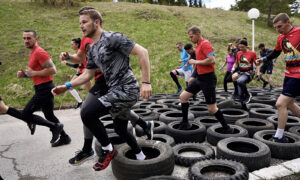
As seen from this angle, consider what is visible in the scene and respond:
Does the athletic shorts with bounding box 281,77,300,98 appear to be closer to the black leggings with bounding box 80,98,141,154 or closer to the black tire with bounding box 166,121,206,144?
the black tire with bounding box 166,121,206,144

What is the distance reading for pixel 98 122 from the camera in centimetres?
288

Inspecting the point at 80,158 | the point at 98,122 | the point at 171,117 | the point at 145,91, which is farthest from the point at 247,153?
the point at 80,158

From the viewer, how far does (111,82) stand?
280cm

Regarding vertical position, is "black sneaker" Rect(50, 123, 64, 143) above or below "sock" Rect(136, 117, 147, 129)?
below

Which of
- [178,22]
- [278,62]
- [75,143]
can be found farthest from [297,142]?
[178,22]

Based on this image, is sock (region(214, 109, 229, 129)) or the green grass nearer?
sock (region(214, 109, 229, 129))

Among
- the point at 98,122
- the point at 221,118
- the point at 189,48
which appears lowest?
the point at 221,118

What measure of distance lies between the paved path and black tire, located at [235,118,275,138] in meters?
1.36

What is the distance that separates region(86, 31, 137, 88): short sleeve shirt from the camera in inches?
106

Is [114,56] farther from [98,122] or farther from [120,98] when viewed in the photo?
[98,122]

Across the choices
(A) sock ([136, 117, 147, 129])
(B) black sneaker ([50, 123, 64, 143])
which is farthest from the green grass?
(A) sock ([136, 117, 147, 129])

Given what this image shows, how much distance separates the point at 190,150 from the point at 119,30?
20.7 metres

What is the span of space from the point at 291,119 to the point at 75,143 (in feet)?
17.0

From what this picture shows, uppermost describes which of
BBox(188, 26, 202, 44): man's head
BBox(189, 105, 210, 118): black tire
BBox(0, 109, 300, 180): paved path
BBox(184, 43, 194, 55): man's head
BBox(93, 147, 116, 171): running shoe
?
BBox(188, 26, 202, 44): man's head
